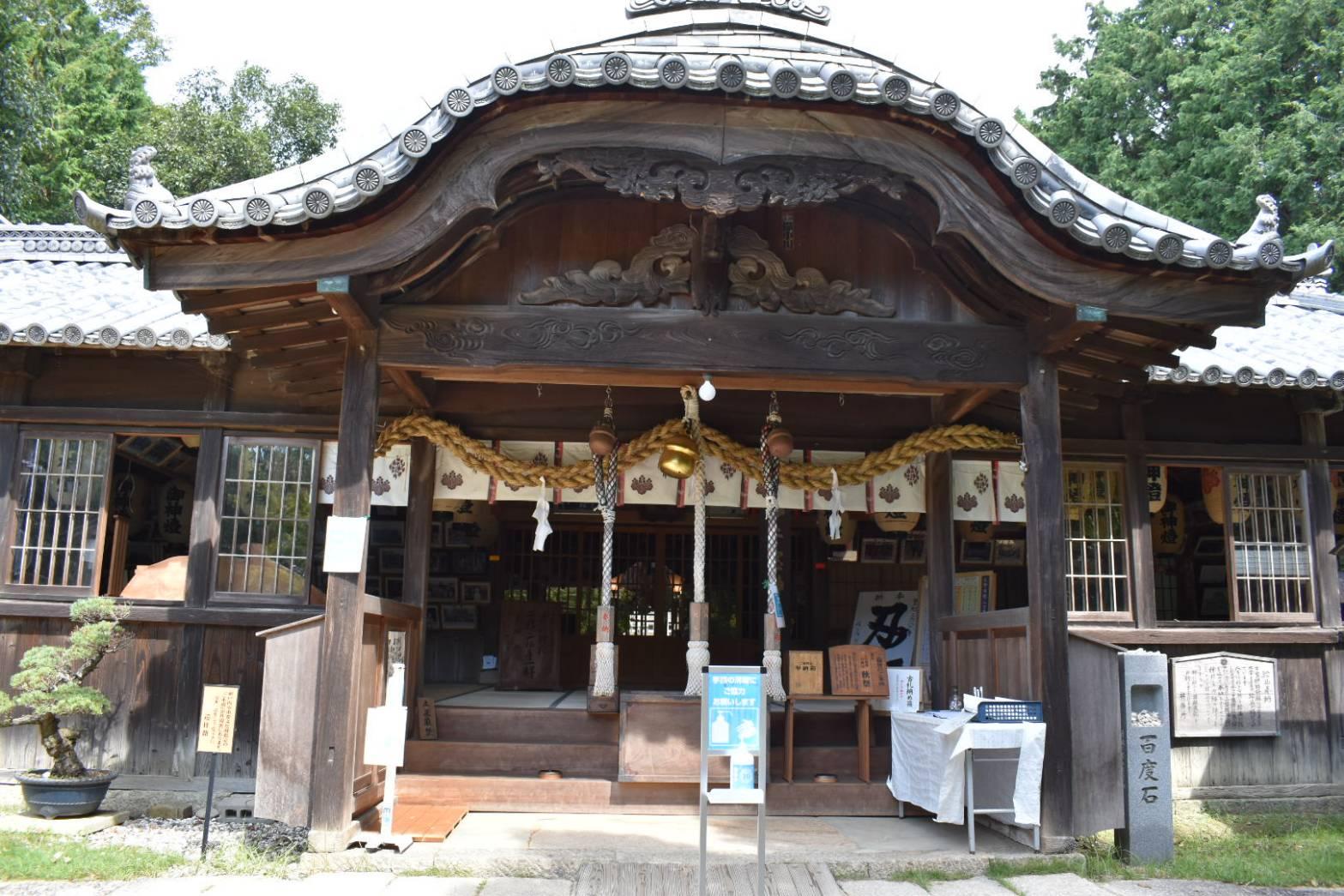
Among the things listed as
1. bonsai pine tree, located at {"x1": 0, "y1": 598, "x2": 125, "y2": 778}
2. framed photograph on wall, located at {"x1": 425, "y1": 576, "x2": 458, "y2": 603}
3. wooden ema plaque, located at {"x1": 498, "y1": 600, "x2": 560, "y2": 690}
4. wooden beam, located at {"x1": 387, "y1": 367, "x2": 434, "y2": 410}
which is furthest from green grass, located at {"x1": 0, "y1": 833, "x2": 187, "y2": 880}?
framed photograph on wall, located at {"x1": 425, "y1": 576, "x2": 458, "y2": 603}

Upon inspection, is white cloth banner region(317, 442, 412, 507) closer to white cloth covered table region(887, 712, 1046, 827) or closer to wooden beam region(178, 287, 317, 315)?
wooden beam region(178, 287, 317, 315)

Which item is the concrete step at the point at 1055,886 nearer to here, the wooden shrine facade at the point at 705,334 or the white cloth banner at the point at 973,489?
the wooden shrine facade at the point at 705,334

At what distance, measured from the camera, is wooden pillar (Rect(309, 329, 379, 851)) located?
671 cm

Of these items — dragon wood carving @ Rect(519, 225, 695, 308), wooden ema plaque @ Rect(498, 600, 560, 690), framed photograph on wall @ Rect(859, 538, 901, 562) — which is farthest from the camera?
framed photograph on wall @ Rect(859, 538, 901, 562)

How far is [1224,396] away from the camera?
10.1m

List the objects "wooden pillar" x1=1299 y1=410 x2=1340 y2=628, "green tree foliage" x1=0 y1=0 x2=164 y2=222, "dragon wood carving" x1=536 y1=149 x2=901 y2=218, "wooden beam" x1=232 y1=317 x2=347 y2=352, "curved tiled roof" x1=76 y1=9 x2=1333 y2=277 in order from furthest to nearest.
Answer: "green tree foliage" x1=0 y1=0 x2=164 y2=222 < "wooden pillar" x1=1299 y1=410 x2=1340 y2=628 < "wooden beam" x1=232 y1=317 x2=347 y2=352 < "dragon wood carving" x1=536 y1=149 x2=901 y2=218 < "curved tiled roof" x1=76 y1=9 x2=1333 y2=277

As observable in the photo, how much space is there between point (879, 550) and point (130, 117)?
24286 mm

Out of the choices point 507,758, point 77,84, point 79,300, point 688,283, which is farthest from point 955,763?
point 77,84

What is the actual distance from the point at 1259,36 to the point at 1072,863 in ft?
64.9

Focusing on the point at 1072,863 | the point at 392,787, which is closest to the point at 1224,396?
the point at 1072,863

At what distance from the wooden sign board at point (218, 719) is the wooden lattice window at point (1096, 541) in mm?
7375

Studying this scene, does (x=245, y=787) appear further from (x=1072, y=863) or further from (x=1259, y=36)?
(x=1259, y=36)

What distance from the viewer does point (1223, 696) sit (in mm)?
9508

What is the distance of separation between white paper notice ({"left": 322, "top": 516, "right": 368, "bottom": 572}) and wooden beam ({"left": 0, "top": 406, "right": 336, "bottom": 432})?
101 inches
